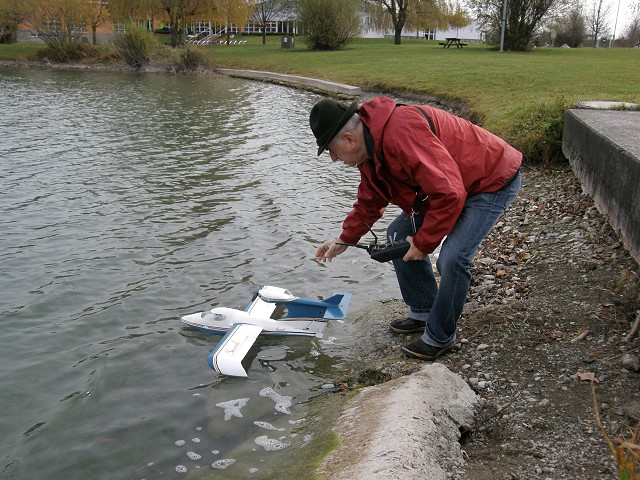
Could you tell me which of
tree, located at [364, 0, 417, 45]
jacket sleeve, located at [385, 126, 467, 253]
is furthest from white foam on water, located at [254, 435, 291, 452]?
tree, located at [364, 0, 417, 45]

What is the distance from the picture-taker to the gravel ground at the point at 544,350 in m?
3.57

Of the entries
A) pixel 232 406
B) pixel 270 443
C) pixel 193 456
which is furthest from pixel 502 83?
pixel 193 456

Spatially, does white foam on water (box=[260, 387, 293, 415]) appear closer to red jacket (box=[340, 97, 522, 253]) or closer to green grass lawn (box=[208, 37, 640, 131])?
red jacket (box=[340, 97, 522, 253])

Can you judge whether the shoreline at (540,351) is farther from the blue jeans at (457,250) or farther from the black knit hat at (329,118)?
the black knit hat at (329,118)

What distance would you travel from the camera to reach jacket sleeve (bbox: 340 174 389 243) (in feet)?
16.4

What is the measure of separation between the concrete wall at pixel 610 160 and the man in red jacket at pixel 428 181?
68.6 inches

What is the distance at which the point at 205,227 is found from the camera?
9539 millimetres

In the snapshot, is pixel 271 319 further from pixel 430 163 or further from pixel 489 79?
pixel 489 79

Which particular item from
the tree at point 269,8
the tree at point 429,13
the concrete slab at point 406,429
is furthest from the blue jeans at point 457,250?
the tree at point 269,8

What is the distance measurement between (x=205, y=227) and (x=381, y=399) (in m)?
5.93

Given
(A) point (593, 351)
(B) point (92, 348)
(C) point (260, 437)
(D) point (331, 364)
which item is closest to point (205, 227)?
(B) point (92, 348)

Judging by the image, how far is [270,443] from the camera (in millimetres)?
4484

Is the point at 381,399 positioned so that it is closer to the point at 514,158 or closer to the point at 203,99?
the point at 514,158

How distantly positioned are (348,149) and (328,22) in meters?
47.1
